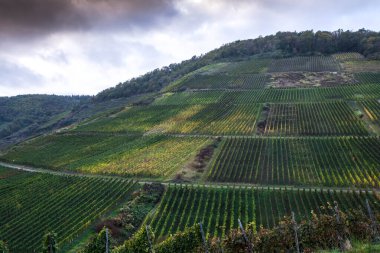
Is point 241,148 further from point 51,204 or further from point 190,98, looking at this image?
point 190,98

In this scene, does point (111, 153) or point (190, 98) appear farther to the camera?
point (190, 98)

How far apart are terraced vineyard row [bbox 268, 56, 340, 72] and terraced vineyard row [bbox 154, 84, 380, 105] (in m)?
28.2

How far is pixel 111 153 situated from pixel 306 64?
102 m

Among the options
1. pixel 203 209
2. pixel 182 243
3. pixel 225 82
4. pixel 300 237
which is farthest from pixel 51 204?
pixel 225 82

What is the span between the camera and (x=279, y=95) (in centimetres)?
11206

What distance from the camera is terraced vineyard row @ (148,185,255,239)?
1626 inches

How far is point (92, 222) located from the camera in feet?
147

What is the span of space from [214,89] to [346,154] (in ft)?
252

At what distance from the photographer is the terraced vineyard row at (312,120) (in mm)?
75875

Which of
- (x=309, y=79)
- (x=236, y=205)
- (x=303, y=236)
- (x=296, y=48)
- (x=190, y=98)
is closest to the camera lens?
(x=303, y=236)

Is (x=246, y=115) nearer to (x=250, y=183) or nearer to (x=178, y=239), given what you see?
(x=250, y=183)

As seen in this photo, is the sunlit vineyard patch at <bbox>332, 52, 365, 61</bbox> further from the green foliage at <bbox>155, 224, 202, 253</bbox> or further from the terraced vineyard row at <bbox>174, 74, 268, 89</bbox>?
the green foliage at <bbox>155, 224, 202, 253</bbox>

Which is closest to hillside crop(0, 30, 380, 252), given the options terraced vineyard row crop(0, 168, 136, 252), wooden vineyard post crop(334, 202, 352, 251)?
terraced vineyard row crop(0, 168, 136, 252)

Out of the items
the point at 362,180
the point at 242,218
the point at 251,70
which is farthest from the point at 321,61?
the point at 242,218
